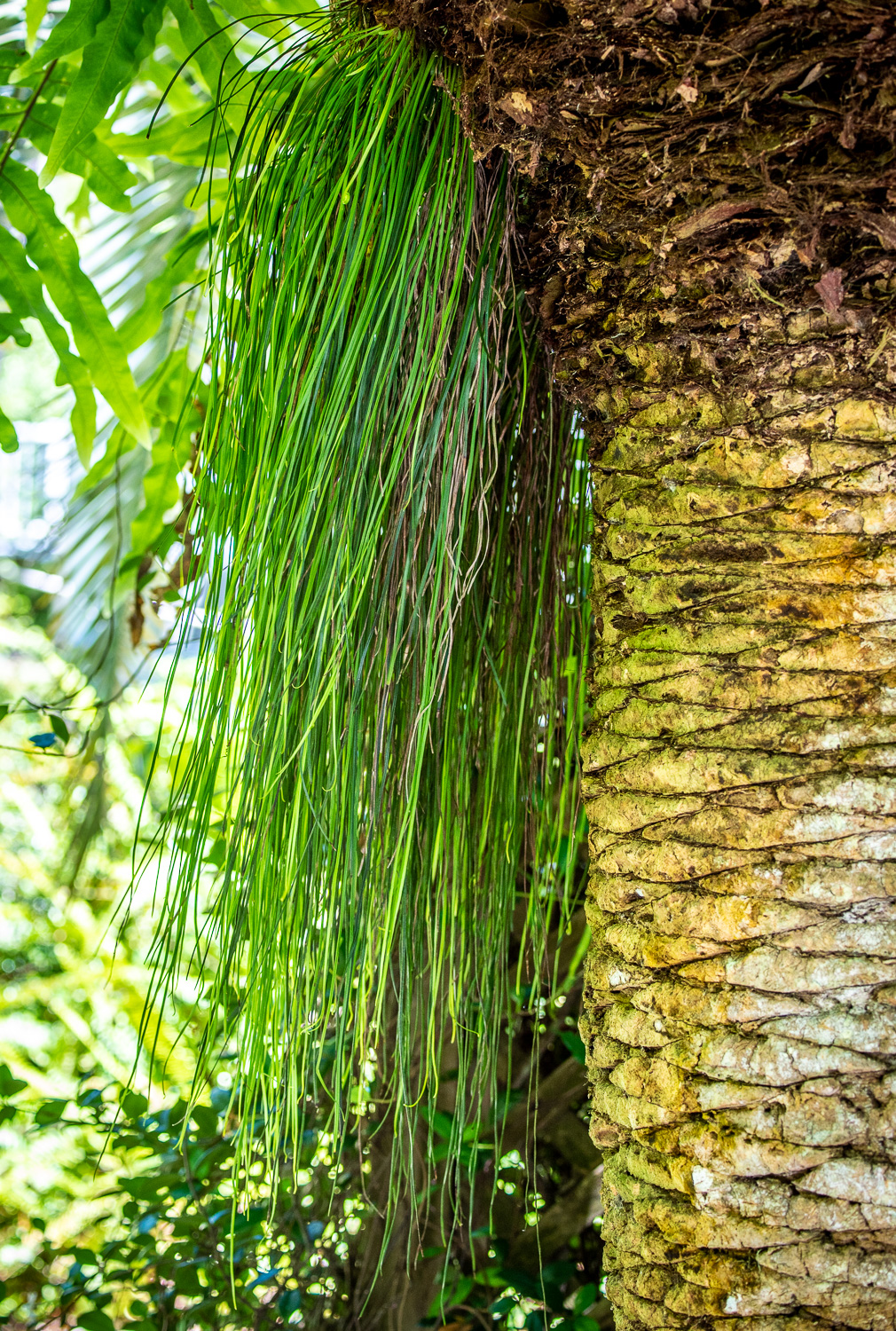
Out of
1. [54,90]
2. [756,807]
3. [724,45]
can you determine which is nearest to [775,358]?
[724,45]

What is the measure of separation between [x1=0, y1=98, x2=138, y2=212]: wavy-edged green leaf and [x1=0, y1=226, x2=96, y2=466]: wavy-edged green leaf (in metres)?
0.06

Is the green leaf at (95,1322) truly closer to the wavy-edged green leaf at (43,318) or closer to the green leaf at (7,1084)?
the green leaf at (7,1084)

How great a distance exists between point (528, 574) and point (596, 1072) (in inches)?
14.7

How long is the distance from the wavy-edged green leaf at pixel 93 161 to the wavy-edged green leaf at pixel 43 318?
0.06 metres

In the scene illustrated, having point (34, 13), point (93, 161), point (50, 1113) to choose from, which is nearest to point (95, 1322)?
point (50, 1113)

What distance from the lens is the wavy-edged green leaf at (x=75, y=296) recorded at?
2.87ft

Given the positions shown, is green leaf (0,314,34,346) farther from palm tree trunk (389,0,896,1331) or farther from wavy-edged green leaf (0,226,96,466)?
palm tree trunk (389,0,896,1331)

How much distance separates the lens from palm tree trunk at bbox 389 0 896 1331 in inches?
17.0

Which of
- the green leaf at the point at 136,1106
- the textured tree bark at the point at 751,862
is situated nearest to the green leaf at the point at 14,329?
the textured tree bark at the point at 751,862

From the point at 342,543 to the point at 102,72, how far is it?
0.54m

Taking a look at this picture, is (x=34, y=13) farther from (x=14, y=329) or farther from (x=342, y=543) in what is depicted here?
(x=342, y=543)

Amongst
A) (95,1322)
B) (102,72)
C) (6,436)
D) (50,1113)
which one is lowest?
(95,1322)

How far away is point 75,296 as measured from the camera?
884 millimetres

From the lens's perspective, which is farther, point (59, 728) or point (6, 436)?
point (59, 728)
